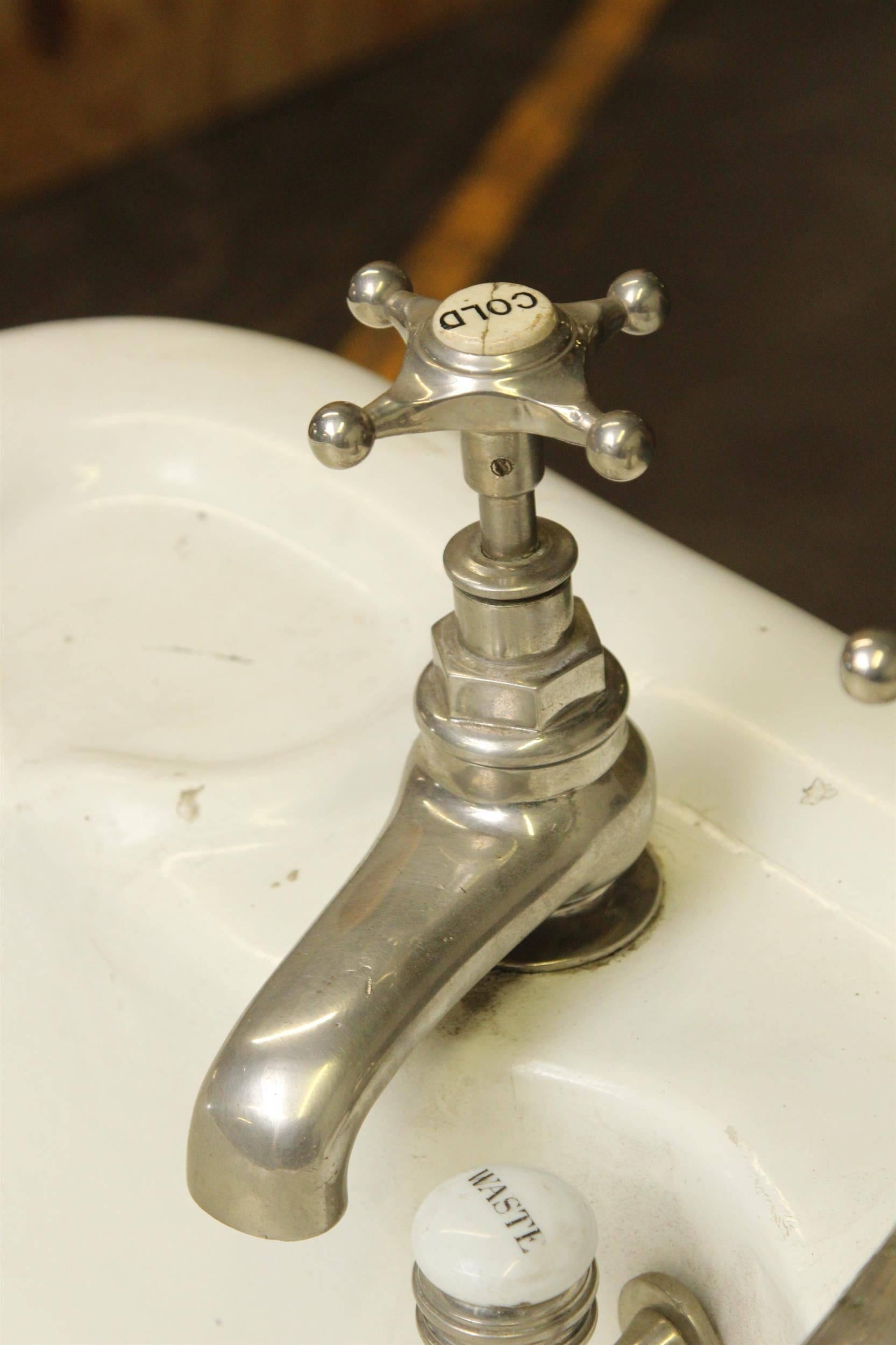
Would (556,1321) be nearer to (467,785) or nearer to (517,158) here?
(467,785)

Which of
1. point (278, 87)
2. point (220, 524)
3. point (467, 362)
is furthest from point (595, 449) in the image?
point (278, 87)

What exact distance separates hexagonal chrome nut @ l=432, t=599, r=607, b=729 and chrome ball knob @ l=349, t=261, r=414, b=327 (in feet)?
0.24

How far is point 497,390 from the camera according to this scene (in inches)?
10.9

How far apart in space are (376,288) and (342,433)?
2.4 inches

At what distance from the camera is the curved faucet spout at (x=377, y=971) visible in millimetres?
290

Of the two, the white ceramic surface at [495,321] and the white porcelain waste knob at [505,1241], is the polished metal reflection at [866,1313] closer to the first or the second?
the white porcelain waste knob at [505,1241]

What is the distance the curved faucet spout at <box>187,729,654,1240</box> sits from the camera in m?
0.29

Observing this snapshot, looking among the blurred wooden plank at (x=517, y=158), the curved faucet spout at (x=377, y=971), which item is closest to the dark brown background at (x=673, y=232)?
the blurred wooden plank at (x=517, y=158)

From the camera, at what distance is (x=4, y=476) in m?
0.49

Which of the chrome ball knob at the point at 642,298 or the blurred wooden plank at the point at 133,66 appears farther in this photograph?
the blurred wooden plank at the point at 133,66

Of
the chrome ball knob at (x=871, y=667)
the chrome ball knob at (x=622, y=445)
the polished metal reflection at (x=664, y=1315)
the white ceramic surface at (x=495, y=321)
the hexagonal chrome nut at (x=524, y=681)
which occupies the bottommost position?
the polished metal reflection at (x=664, y=1315)

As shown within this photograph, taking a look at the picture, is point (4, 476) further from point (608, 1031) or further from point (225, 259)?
point (225, 259)

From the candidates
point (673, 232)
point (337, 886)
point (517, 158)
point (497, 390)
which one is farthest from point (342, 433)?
point (517, 158)

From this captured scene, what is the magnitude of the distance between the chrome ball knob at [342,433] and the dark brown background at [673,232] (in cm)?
95
